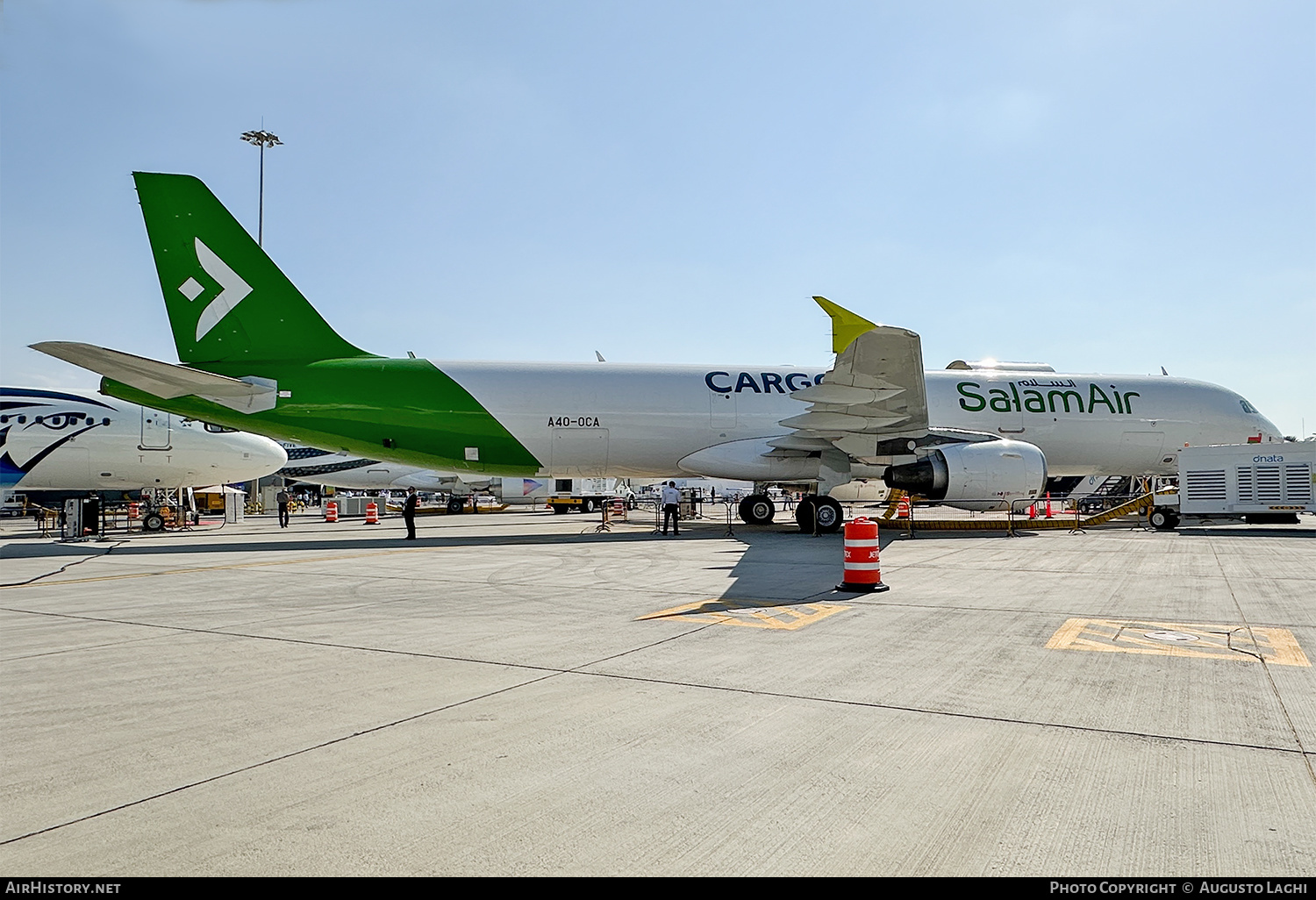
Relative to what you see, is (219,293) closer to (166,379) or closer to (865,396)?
(166,379)

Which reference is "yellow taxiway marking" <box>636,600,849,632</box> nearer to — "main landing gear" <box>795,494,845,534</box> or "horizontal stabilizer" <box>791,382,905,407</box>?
"horizontal stabilizer" <box>791,382,905,407</box>

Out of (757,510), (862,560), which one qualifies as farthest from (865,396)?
(862,560)

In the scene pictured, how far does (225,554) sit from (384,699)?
484 inches

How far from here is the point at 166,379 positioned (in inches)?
625

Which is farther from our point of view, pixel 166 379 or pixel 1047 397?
pixel 1047 397

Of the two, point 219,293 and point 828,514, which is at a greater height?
point 219,293

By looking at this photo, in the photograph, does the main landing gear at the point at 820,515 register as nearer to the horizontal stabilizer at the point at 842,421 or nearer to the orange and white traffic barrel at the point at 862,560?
the horizontal stabilizer at the point at 842,421

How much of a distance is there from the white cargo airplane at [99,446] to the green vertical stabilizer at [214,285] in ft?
20.4

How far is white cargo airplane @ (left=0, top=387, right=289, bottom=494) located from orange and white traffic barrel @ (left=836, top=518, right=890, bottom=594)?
19798mm

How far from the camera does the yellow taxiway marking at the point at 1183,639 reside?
18.7 feet

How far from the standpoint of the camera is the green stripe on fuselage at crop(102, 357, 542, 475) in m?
17.4

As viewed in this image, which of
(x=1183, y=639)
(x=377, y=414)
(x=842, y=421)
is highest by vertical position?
(x=377, y=414)

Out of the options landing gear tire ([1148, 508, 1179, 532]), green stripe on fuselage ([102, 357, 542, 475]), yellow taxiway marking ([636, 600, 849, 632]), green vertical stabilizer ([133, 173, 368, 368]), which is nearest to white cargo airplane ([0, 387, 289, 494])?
green vertical stabilizer ([133, 173, 368, 368])

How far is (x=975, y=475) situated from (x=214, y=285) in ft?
53.3
